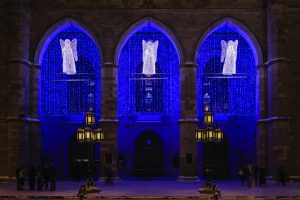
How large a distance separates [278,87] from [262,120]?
A: 261 cm

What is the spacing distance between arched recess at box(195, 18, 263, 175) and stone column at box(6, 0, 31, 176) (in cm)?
1255

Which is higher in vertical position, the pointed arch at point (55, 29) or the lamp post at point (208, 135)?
the pointed arch at point (55, 29)

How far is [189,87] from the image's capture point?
1352 inches

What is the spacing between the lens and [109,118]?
34156mm

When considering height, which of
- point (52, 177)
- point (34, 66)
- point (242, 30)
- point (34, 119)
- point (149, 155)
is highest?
point (242, 30)

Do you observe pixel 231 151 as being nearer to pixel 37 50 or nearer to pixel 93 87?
pixel 93 87

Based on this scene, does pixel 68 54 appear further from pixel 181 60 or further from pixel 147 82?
pixel 181 60

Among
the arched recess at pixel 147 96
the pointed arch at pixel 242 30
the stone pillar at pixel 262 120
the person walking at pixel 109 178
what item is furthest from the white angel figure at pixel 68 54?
the stone pillar at pixel 262 120

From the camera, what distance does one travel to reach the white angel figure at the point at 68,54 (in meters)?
35.5

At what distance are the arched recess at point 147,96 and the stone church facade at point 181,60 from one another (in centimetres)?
370

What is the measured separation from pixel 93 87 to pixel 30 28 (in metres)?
6.90

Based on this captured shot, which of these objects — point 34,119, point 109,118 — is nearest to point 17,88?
point 34,119

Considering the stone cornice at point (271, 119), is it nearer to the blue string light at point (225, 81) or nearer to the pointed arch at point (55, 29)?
the blue string light at point (225, 81)

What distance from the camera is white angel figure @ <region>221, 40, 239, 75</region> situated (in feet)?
117
